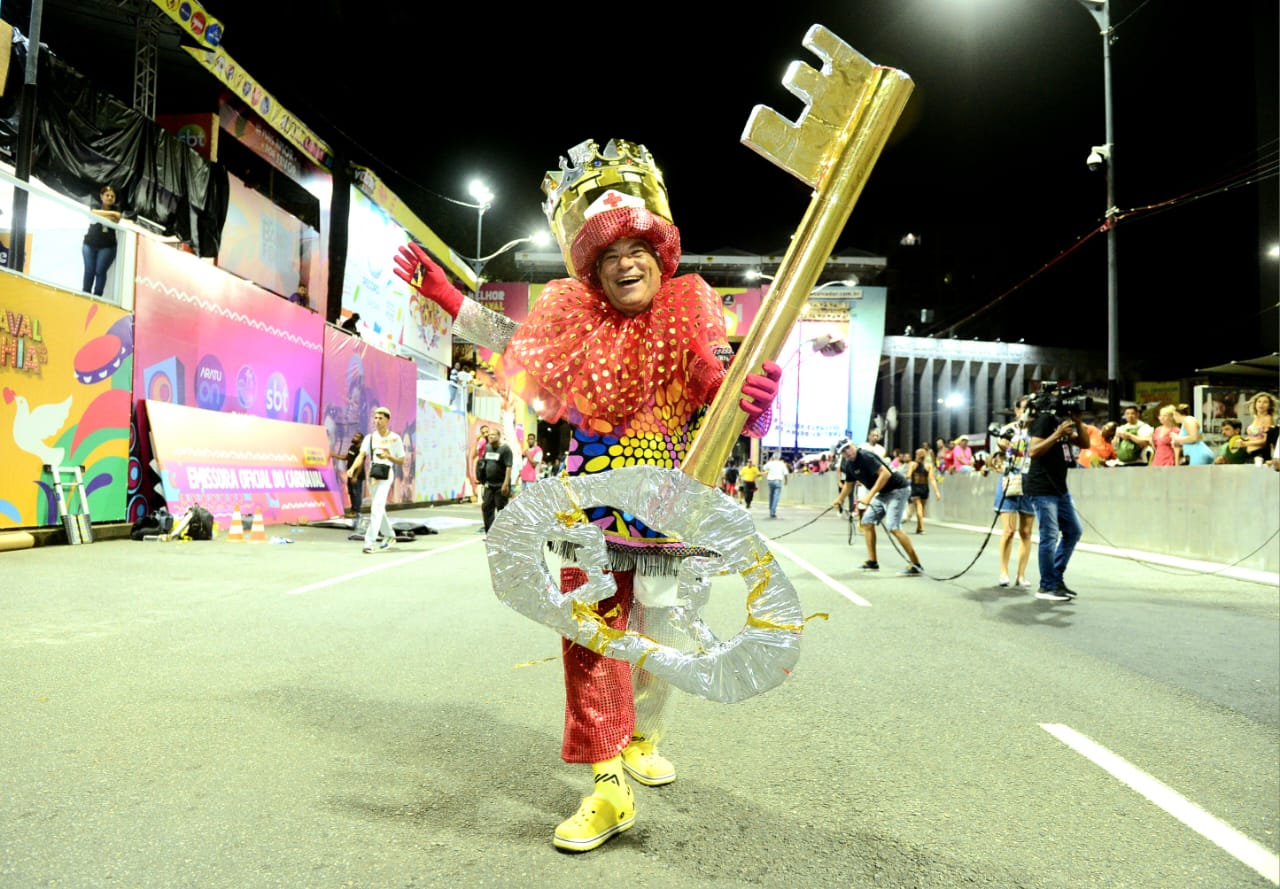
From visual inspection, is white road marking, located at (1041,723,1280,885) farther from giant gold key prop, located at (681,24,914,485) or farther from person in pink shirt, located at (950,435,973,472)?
person in pink shirt, located at (950,435,973,472)

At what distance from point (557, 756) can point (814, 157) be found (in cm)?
232

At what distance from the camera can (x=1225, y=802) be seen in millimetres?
2793

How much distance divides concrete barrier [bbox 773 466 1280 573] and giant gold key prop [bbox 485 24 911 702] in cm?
1027

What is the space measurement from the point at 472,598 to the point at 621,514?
4.84m

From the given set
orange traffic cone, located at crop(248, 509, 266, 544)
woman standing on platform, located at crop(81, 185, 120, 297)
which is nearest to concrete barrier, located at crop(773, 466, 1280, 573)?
orange traffic cone, located at crop(248, 509, 266, 544)

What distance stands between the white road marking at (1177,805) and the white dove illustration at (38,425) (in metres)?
10.3

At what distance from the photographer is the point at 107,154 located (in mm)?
13648

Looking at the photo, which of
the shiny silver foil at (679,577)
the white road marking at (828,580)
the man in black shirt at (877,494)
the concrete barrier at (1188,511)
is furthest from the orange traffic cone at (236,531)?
the concrete barrier at (1188,511)

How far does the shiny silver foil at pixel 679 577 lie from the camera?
7.16ft

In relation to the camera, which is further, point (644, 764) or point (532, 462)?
point (532, 462)

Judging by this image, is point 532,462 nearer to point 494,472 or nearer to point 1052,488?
point 494,472

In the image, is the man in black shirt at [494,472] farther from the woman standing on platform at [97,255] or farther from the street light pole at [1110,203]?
the street light pole at [1110,203]

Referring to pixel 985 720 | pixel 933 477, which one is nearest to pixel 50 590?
pixel 985 720

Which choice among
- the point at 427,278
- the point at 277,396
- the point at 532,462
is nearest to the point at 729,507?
the point at 427,278
